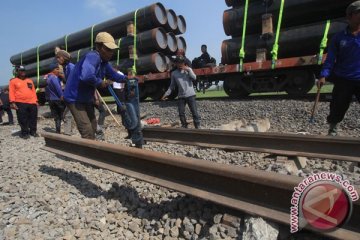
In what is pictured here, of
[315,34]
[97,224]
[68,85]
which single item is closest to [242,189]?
[97,224]

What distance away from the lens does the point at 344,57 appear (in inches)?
164

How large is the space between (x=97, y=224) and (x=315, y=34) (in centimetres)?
720

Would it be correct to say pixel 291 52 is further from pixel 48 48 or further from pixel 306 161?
pixel 48 48

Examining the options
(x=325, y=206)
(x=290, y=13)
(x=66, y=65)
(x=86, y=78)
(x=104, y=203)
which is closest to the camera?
(x=325, y=206)

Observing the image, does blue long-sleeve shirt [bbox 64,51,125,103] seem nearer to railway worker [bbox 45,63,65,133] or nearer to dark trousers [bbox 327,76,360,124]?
railway worker [bbox 45,63,65,133]

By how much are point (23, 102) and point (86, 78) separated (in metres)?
4.35

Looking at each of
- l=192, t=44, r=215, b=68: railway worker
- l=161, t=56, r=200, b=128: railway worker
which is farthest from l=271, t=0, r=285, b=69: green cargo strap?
l=192, t=44, r=215, b=68: railway worker

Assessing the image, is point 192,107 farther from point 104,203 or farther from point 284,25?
point 104,203

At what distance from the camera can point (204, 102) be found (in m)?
9.08

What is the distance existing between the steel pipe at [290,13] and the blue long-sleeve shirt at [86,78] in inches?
225

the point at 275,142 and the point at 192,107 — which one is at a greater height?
the point at 192,107

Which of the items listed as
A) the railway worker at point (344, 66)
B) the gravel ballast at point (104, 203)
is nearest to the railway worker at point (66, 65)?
the gravel ballast at point (104, 203)

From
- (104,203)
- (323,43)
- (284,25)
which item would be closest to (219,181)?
(104,203)

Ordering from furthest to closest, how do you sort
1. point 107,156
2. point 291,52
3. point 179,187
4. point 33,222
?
1. point 291,52
2. point 107,156
3. point 33,222
4. point 179,187
